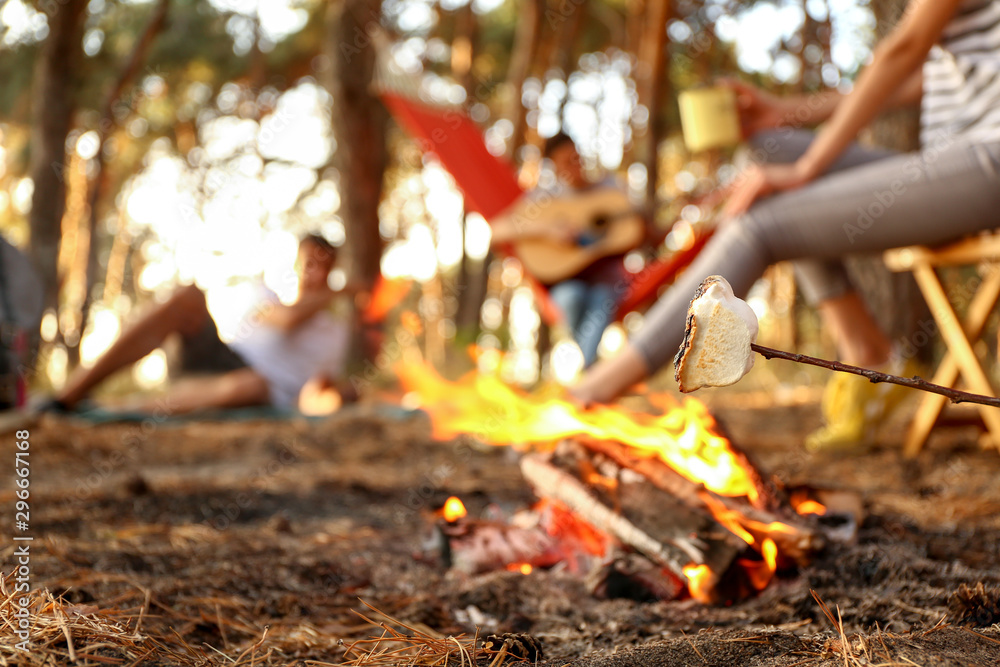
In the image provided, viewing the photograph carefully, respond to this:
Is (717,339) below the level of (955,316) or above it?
above

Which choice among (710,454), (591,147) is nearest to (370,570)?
(710,454)

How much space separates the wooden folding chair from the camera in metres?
2.08

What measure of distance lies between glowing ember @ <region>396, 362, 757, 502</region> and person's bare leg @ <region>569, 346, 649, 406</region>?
103mm

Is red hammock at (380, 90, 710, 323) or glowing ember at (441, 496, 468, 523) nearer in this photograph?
glowing ember at (441, 496, 468, 523)

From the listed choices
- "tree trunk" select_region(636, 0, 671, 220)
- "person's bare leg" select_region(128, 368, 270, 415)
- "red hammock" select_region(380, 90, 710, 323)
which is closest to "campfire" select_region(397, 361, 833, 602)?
"red hammock" select_region(380, 90, 710, 323)

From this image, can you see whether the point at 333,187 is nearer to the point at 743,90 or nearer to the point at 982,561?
the point at 743,90

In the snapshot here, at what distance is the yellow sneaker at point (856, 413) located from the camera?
254 centimetres

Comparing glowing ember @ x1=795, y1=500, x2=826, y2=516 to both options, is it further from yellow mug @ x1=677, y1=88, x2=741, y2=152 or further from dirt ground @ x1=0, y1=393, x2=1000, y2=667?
yellow mug @ x1=677, y1=88, x2=741, y2=152

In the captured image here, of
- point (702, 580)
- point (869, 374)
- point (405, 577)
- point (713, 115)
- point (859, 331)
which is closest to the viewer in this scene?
point (869, 374)

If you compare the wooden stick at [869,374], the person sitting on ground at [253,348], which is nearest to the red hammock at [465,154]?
the person sitting on ground at [253,348]

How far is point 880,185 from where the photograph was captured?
167 centimetres

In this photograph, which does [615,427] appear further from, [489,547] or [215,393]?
[215,393]

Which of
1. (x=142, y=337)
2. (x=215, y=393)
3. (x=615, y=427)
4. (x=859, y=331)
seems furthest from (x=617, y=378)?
(x=215, y=393)

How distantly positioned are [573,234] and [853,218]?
2.59 meters
